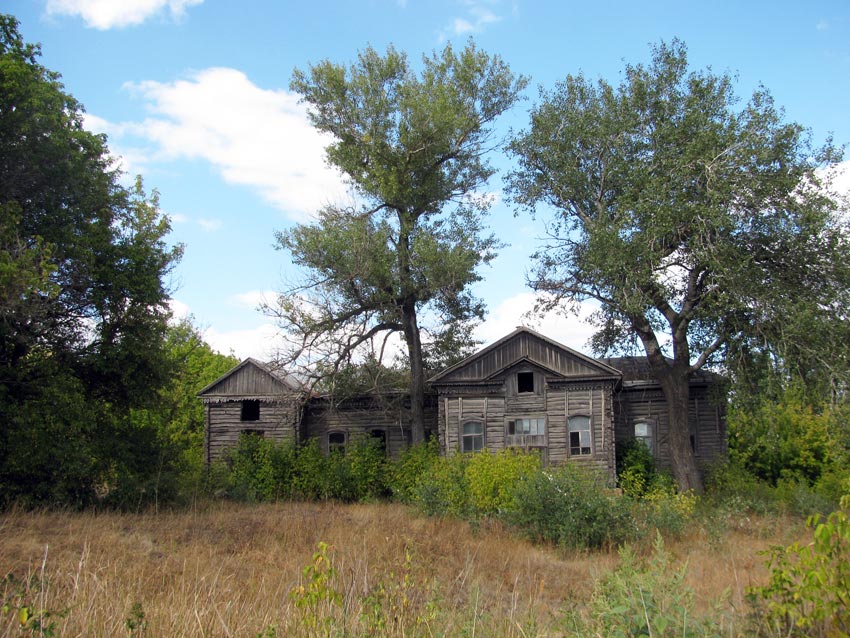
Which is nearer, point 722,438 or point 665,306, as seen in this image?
point 665,306

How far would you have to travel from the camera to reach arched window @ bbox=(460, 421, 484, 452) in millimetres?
24766

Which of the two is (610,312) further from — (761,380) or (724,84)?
(724,84)

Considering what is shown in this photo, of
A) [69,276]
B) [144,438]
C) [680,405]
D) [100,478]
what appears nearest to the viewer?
[69,276]

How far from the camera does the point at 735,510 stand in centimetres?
1858

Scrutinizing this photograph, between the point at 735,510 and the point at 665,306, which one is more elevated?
the point at 665,306

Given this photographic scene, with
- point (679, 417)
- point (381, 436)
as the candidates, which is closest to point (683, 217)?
point (679, 417)

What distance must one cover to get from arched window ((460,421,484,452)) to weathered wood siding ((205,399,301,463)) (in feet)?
25.8

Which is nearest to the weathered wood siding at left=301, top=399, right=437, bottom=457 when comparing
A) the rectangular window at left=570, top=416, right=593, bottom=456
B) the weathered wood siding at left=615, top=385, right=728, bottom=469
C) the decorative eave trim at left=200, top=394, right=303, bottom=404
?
the decorative eave trim at left=200, top=394, right=303, bottom=404

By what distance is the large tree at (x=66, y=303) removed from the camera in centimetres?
1627

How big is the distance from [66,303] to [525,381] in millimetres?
15516

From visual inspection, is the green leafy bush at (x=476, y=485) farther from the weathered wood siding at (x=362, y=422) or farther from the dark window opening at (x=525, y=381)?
the weathered wood siding at (x=362, y=422)

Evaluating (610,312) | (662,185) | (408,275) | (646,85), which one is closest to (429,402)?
(408,275)

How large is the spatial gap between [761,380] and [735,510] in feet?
13.2

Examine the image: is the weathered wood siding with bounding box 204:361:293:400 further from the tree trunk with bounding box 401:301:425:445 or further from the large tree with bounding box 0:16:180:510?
the large tree with bounding box 0:16:180:510
